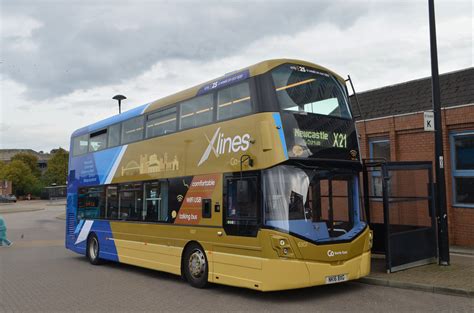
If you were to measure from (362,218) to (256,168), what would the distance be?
2.48m

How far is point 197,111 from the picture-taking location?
970cm

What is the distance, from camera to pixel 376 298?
7688 millimetres

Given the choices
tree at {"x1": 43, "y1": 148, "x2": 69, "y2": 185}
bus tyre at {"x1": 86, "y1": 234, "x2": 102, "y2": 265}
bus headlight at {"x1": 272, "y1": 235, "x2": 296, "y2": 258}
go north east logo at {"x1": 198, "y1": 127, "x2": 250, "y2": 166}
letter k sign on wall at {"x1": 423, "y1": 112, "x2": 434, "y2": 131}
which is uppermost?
tree at {"x1": 43, "y1": 148, "x2": 69, "y2": 185}

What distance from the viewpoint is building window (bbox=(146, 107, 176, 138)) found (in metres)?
10.5

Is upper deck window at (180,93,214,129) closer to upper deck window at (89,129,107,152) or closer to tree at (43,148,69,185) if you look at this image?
upper deck window at (89,129,107,152)

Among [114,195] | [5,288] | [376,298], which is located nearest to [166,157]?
[114,195]

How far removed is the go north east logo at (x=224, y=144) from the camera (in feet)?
26.9

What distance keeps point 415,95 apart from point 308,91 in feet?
23.0

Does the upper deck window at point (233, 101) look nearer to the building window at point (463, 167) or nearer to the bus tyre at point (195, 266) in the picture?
the bus tyre at point (195, 266)

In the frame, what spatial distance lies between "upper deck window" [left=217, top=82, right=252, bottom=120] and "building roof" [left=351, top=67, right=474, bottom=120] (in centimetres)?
707

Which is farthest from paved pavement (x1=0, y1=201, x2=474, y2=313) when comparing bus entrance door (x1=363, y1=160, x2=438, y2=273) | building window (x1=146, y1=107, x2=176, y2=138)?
building window (x1=146, y1=107, x2=176, y2=138)

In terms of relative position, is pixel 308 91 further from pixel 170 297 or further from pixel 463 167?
pixel 463 167

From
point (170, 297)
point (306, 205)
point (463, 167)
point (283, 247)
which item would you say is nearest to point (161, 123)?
point (170, 297)

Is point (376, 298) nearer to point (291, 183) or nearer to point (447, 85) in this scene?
point (291, 183)
